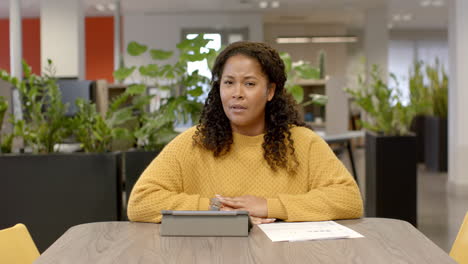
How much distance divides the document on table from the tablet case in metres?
0.08

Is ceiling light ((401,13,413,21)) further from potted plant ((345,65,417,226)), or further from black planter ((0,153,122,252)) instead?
black planter ((0,153,122,252))

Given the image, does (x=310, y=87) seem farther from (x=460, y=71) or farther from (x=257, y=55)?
(x=257, y=55)

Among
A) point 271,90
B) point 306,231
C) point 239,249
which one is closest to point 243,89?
point 271,90

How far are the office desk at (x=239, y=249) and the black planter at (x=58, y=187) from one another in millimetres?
1472

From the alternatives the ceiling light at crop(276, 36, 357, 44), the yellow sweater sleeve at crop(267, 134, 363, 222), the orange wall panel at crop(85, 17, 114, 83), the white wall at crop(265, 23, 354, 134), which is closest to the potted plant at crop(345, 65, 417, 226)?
the yellow sweater sleeve at crop(267, 134, 363, 222)

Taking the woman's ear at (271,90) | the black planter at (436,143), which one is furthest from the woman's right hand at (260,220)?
the black planter at (436,143)

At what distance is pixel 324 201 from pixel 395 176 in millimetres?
2782

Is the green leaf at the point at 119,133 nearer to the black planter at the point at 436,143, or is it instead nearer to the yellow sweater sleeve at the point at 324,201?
the yellow sweater sleeve at the point at 324,201

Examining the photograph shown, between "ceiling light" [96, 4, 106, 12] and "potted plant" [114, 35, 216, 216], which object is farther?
"ceiling light" [96, 4, 106, 12]

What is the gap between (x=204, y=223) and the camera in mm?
1544

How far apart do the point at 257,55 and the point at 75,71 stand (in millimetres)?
5786

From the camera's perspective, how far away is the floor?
4477 mm

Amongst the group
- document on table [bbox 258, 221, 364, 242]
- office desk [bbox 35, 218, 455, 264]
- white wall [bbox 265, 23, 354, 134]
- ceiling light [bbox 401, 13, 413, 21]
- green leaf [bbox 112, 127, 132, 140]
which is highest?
ceiling light [bbox 401, 13, 413, 21]

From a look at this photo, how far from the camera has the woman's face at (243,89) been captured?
192cm
